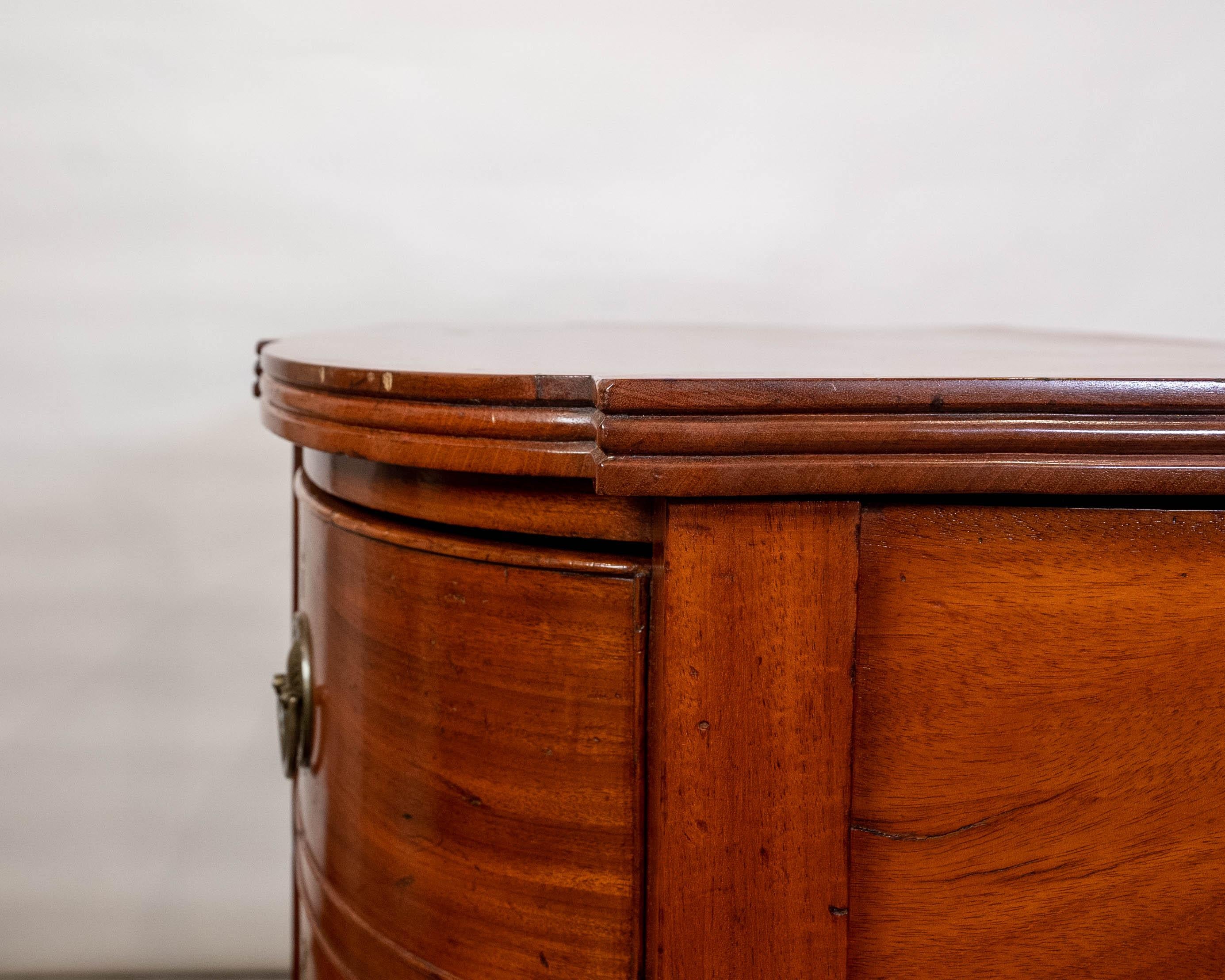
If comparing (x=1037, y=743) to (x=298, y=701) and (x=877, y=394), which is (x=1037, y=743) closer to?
(x=877, y=394)

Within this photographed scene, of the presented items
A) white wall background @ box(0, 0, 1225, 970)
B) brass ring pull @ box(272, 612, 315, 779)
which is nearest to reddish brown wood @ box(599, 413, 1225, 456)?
brass ring pull @ box(272, 612, 315, 779)

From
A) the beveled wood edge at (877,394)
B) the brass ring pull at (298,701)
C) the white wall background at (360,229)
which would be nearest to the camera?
the beveled wood edge at (877,394)

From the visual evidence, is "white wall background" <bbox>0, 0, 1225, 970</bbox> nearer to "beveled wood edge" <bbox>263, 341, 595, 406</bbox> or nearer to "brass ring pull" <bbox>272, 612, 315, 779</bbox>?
"brass ring pull" <bbox>272, 612, 315, 779</bbox>

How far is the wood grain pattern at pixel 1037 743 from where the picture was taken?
59cm

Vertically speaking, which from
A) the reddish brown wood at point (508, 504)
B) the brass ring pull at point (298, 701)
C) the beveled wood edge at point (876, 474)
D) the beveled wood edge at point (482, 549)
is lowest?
the brass ring pull at point (298, 701)

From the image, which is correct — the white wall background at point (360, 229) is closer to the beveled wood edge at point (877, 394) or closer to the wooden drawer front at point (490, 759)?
the wooden drawer front at point (490, 759)

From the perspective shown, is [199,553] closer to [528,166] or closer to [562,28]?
[528,166]

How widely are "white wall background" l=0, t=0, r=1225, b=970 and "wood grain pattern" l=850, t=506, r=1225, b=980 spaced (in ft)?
3.97

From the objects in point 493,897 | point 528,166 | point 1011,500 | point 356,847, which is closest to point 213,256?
point 528,166

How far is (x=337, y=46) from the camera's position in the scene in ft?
5.41

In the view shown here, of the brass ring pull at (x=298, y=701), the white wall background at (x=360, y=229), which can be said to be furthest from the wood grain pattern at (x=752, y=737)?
the white wall background at (x=360, y=229)

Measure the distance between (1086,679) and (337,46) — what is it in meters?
1.48

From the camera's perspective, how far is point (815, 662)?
59cm

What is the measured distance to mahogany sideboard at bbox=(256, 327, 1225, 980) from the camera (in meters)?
0.56
